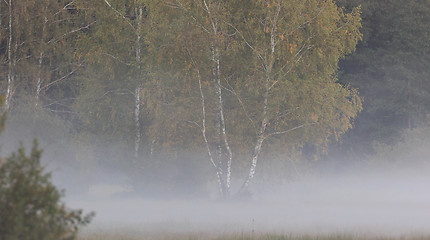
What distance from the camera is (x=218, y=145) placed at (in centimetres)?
2520

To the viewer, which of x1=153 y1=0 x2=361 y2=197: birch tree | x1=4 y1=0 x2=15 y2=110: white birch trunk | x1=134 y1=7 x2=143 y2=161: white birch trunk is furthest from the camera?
x1=134 y1=7 x2=143 y2=161: white birch trunk

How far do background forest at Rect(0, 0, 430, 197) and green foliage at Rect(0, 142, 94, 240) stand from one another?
1728 cm

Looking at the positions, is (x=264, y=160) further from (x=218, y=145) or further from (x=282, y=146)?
(x=218, y=145)

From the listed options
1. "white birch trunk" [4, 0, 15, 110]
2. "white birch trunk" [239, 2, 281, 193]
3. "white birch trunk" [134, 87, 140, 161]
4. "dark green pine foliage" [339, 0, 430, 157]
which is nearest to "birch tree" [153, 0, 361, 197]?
"white birch trunk" [239, 2, 281, 193]

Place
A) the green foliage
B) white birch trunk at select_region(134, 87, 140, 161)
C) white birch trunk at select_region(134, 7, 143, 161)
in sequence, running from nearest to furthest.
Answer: the green foliage, white birch trunk at select_region(134, 7, 143, 161), white birch trunk at select_region(134, 87, 140, 161)

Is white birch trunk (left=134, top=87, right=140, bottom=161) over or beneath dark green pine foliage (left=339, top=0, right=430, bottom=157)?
beneath

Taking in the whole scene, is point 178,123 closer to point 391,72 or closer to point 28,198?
point 28,198

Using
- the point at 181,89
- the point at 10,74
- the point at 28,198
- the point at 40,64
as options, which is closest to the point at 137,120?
the point at 181,89

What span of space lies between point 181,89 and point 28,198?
63.8 ft

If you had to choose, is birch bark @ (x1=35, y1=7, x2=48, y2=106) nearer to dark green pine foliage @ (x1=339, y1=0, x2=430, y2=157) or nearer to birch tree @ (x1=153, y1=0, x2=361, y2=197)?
birch tree @ (x1=153, y1=0, x2=361, y2=197)

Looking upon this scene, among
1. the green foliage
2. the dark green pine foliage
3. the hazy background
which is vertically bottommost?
the green foliage

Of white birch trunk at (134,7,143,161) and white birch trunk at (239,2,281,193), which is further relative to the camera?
white birch trunk at (134,7,143,161)

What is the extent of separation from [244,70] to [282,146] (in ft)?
12.4

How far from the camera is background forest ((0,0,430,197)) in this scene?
24.4m
